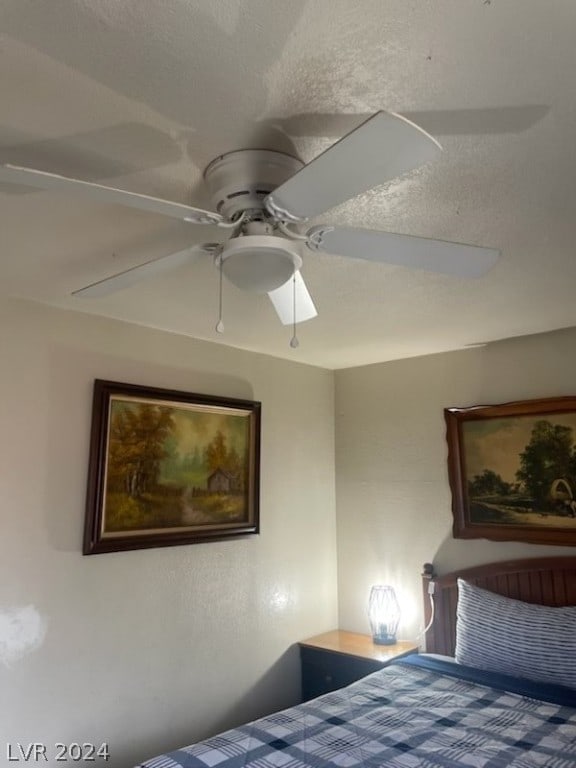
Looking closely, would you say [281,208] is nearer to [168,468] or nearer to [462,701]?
[168,468]

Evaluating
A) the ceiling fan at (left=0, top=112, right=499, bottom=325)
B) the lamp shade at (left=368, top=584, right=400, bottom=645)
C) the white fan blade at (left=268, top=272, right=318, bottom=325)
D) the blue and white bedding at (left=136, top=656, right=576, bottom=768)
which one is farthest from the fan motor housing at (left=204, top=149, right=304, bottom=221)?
the lamp shade at (left=368, top=584, right=400, bottom=645)

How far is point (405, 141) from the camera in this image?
0.91 meters

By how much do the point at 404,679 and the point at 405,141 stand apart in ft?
8.03

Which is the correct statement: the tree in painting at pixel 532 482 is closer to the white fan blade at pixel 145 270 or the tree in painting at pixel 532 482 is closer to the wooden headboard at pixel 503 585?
the wooden headboard at pixel 503 585

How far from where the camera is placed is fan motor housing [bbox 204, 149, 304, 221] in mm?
1306

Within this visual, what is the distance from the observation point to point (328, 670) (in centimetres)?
312

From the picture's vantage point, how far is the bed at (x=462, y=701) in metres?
1.82

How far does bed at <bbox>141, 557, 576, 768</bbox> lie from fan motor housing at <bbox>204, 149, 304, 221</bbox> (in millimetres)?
1712

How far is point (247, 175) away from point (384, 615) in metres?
2.76

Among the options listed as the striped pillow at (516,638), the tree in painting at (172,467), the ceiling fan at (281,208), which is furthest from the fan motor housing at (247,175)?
the striped pillow at (516,638)

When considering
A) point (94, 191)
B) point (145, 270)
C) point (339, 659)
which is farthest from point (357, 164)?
point (339, 659)

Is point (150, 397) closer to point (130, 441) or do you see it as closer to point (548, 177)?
point (130, 441)

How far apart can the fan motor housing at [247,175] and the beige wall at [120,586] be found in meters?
1.38

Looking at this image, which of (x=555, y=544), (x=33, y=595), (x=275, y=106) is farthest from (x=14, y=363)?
(x=555, y=544)
